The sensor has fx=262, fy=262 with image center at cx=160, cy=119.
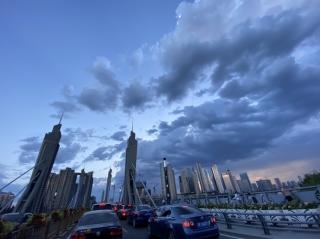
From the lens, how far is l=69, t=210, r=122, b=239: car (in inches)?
297

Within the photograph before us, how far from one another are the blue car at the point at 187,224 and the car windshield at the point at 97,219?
1915 mm

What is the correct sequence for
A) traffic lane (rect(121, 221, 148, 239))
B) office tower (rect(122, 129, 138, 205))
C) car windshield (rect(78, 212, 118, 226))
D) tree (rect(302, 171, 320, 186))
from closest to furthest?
1. car windshield (rect(78, 212, 118, 226))
2. traffic lane (rect(121, 221, 148, 239))
3. tree (rect(302, 171, 320, 186))
4. office tower (rect(122, 129, 138, 205))

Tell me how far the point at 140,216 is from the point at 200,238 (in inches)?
449

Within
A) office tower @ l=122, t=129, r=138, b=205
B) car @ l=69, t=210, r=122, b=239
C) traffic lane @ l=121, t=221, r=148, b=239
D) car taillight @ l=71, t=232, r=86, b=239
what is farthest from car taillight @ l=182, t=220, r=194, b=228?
office tower @ l=122, t=129, r=138, b=205

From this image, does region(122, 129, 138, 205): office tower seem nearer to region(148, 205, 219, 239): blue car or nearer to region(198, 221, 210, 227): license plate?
region(148, 205, 219, 239): blue car

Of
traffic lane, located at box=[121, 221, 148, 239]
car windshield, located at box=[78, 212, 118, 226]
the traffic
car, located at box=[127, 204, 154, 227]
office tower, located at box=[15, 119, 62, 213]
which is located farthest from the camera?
office tower, located at box=[15, 119, 62, 213]

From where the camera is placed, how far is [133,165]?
84125 mm

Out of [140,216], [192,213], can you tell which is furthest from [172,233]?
[140,216]

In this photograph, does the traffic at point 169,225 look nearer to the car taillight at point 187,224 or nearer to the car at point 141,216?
the car taillight at point 187,224

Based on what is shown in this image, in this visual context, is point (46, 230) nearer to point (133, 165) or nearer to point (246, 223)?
point (246, 223)

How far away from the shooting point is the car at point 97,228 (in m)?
7.54

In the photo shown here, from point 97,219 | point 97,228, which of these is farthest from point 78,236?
point 97,219

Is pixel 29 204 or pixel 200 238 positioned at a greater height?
pixel 29 204

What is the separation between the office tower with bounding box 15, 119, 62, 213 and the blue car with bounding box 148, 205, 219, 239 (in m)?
74.8
